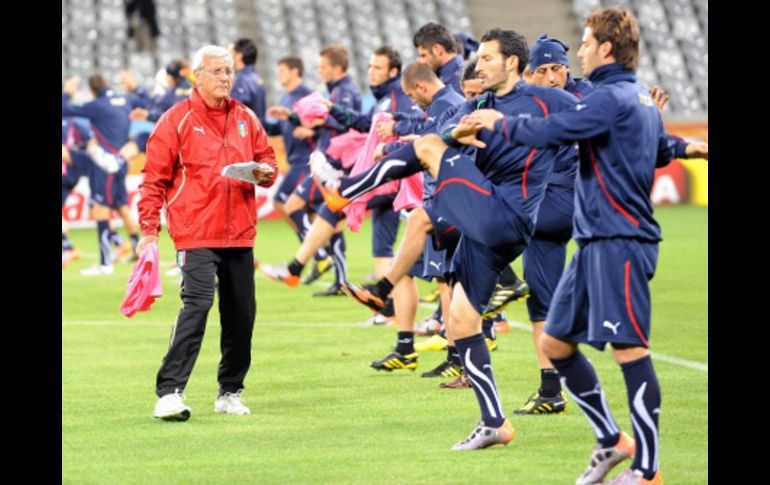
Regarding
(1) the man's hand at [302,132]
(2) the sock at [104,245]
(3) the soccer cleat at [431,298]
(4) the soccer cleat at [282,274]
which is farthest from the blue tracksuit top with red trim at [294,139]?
(2) the sock at [104,245]

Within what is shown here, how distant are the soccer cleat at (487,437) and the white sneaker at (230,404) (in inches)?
72.3

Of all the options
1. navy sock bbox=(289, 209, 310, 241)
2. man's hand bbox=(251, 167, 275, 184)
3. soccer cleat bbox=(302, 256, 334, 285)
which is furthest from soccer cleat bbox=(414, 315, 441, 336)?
soccer cleat bbox=(302, 256, 334, 285)

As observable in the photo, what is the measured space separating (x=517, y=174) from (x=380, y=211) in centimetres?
570

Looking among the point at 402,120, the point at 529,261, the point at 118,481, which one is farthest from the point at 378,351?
the point at 118,481

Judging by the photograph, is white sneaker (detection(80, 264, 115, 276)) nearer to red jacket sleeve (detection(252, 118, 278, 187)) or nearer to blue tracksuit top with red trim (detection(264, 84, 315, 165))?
blue tracksuit top with red trim (detection(264, 84, 315, 165))

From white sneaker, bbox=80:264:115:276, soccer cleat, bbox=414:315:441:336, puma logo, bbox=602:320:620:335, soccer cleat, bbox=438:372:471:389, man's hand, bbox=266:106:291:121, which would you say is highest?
man's hand, bbox=266:106:291:121

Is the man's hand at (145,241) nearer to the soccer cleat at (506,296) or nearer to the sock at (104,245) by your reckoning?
the soccer cleat at (506,296)

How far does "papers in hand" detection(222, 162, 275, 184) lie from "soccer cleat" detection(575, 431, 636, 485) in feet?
9.46

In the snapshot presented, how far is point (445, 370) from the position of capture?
35.3ft

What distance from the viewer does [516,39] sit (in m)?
8.09

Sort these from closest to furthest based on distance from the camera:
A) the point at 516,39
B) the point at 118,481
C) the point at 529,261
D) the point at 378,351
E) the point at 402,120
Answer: the point at 118,481, the point at 516,39, the point at 529,261, the point at 402,120, the point at 378,351

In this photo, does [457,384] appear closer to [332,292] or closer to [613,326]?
[613,326]

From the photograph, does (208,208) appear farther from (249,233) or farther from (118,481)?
(118,481)

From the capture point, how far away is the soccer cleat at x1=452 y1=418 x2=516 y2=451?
7.92 metres
